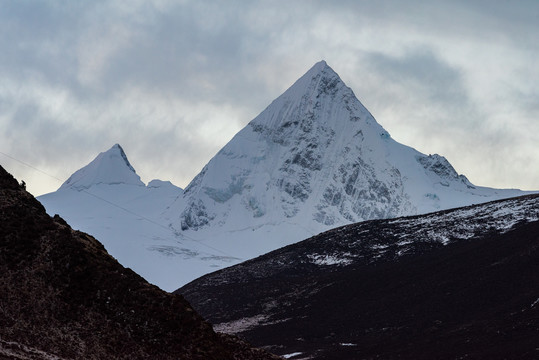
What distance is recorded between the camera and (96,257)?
1683 inches

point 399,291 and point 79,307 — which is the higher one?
point 399,291

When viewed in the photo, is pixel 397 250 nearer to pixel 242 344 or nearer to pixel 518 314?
pixel 518 314

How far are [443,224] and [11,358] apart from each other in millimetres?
99016

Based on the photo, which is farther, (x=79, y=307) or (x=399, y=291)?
(x=399, y=291)

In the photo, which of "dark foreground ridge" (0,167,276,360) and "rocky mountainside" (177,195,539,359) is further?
"rocky mountainside" (177,195,539,359)

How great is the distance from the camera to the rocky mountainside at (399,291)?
254 ft

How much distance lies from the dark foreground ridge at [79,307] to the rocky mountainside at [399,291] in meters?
33.0

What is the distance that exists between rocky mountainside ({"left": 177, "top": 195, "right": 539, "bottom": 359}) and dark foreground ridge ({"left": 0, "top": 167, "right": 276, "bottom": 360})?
108 feet

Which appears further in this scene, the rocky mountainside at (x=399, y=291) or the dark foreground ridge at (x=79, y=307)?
the rocky mountainside at (x=399, y=291)

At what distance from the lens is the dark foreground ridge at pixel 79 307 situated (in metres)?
37.0

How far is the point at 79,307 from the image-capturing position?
39.2m

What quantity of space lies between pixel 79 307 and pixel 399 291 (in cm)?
6495

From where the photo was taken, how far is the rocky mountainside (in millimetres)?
77438

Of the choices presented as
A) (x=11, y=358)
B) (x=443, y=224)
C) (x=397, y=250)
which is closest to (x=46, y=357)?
(x=11, y=358)
